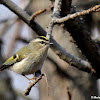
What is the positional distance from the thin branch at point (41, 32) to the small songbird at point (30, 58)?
170 millimetres

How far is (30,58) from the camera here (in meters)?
2.29

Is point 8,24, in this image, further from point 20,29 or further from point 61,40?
point 61,40

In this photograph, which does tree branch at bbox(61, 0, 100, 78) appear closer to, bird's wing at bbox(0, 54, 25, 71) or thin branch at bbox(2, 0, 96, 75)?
thin branch at bbox(2, 0, 96, 75)

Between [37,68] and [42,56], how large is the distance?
A: 0.41 feet

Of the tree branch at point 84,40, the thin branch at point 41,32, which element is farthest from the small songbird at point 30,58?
the tree branch at point 84,40

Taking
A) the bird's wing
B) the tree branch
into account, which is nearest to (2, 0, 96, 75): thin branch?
the tree branch

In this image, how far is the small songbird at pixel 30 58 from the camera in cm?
221

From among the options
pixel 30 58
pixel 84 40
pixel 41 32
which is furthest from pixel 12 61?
pixel 84 40

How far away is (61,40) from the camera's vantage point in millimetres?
3387

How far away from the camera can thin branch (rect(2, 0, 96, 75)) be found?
2445 mm

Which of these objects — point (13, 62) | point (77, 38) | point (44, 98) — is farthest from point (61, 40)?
point (13, 62)

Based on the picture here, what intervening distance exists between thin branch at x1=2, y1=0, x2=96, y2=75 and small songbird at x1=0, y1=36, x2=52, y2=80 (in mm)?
170

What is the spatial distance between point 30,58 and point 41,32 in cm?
44

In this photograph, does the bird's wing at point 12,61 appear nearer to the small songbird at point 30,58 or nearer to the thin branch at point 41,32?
the small songbird at point 30,58
